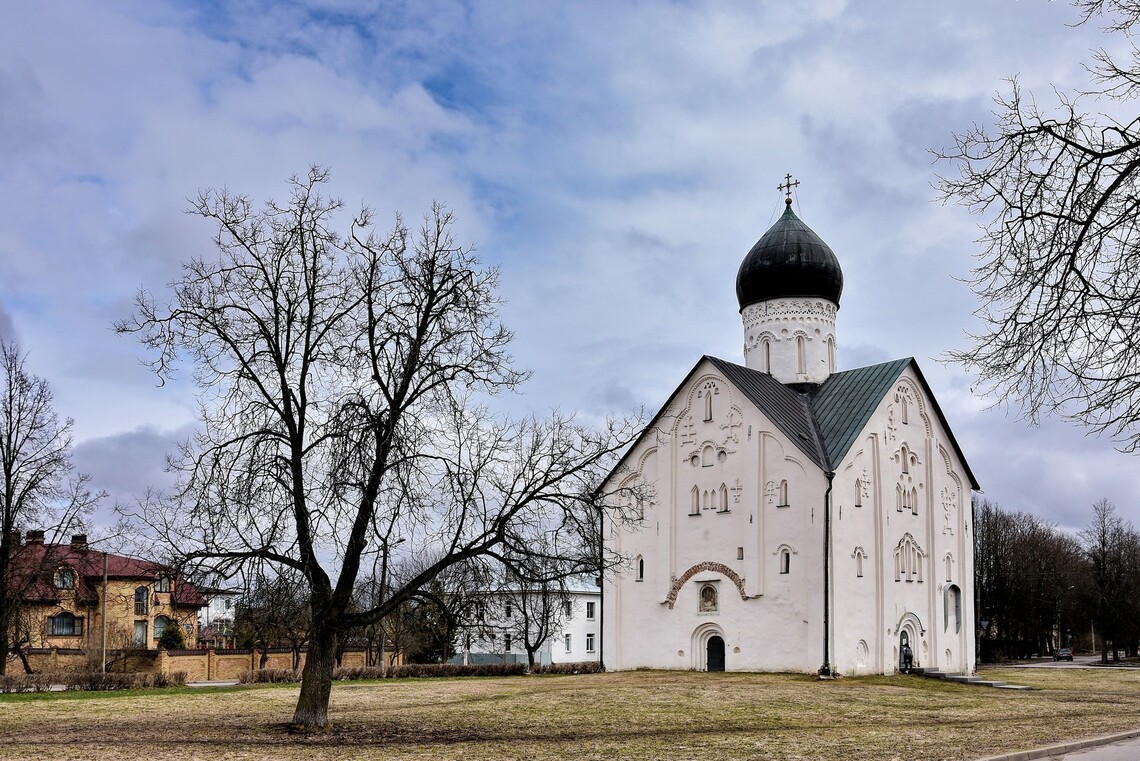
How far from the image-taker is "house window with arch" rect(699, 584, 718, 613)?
34719mm

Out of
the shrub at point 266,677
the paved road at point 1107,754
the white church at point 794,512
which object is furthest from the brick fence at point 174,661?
the paved road at point 1107,754

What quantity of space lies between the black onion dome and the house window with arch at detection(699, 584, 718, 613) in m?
12.1

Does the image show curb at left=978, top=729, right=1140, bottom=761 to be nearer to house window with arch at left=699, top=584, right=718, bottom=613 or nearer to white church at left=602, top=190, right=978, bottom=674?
white church at left=602, top=190, right=978, bottom=674

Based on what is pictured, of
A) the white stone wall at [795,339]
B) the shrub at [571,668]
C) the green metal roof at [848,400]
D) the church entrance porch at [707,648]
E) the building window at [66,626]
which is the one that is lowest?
the shrub at [571,668]

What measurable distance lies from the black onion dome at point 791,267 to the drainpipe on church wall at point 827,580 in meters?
9.71

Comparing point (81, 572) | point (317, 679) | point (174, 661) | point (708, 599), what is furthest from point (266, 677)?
point (317, 679)

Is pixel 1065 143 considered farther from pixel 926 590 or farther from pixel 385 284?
pixel 926 590

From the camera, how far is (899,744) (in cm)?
1487

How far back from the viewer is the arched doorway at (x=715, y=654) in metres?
34.5

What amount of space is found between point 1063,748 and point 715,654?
21233 millimetres

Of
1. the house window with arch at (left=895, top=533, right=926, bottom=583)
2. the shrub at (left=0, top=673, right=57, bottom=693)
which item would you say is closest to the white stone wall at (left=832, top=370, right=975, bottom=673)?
the house window with arch at (left=895, top=533, right=926, bottom=583)

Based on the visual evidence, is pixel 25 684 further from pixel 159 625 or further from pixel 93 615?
pixel 159 625

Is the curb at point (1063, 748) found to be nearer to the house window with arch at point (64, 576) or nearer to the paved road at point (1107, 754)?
the paved road at point (1107, 754)

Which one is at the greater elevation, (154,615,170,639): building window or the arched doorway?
the arched doorway
